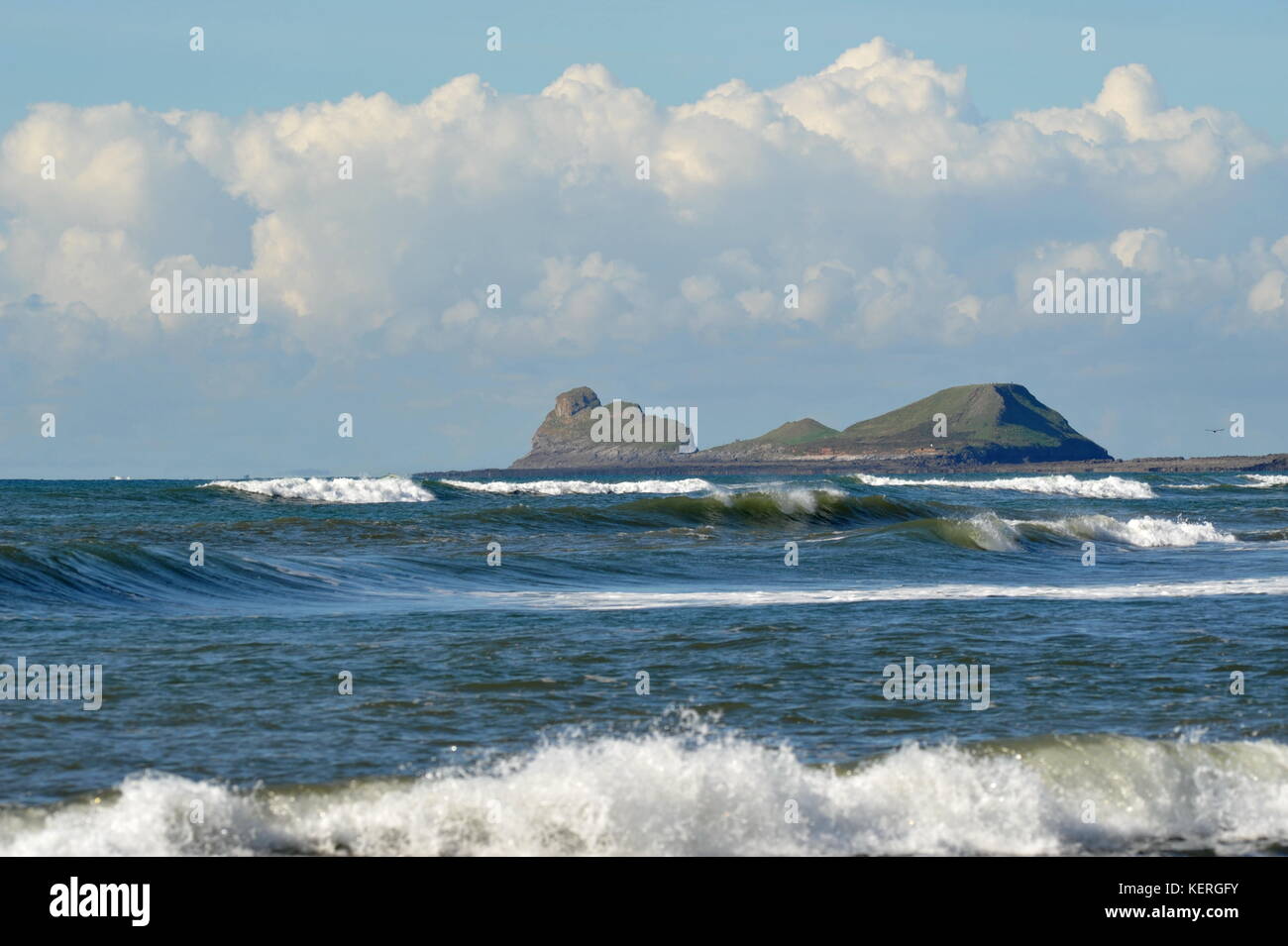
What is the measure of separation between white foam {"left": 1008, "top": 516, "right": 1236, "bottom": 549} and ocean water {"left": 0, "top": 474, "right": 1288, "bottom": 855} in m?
12.2

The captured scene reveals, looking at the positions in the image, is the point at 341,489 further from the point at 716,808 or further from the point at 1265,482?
the point at 1265,482

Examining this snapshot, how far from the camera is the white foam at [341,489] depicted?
60656 mm

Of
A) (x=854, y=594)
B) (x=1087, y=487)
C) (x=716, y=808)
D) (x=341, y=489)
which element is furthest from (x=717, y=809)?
(x=1087, y=487)

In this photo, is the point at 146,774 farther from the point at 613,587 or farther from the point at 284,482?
the point at 284,482

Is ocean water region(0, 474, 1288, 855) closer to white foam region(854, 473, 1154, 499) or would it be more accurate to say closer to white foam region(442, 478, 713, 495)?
white foam region(442, 478, 713, 495)

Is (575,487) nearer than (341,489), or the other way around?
(341,489)

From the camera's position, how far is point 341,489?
6194cm

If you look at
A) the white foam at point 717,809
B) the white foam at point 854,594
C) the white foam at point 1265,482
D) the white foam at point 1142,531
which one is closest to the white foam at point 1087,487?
the white foam at point 1265,482

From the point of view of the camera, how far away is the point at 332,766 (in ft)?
31.2

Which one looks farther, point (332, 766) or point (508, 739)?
point (508, 739)

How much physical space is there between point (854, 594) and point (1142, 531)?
21.6 metres

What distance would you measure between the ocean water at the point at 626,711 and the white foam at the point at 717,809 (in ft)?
0.07
